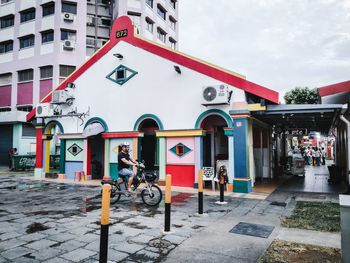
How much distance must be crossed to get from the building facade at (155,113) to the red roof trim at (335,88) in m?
1.91

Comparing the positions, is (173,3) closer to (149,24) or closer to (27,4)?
(149,24)

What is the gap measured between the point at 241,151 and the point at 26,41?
27.1 meters

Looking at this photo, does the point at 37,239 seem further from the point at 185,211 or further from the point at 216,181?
Answer: the point at 216,181

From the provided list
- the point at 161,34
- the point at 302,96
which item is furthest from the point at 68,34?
the point at 302,96

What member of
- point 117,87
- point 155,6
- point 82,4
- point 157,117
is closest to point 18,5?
point 82,4

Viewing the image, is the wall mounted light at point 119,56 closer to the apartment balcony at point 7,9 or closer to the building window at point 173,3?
the apartment balcony at point 7,9

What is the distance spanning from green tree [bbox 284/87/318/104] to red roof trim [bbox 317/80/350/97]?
85.8 feet

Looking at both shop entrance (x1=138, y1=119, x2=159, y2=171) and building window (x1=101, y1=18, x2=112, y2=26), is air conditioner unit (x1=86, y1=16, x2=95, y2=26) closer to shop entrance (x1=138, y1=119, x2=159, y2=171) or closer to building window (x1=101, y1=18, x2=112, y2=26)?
building window (x1=101, y1=18, x2=112, y2=26)

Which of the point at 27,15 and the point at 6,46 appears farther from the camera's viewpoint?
the point at 6,46

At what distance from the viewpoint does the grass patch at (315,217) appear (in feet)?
20.6

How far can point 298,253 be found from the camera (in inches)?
187

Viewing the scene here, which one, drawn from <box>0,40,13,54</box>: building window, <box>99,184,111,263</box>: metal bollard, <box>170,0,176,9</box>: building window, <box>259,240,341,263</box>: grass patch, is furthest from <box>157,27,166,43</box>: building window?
<box>99,184,111,263</box>: metal bollard

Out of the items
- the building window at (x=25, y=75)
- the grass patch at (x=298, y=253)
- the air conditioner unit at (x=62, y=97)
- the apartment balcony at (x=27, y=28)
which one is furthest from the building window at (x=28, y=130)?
the grass patch at (x=298, y=253)

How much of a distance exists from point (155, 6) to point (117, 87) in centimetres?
2134
